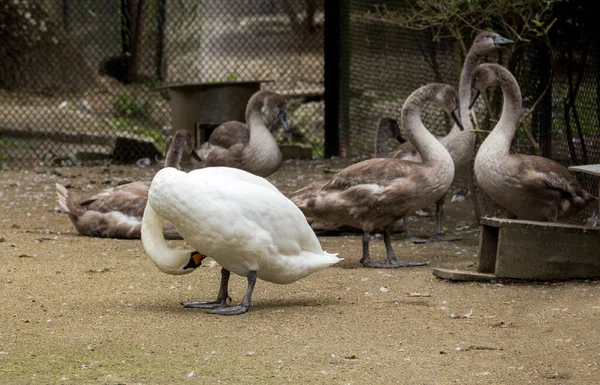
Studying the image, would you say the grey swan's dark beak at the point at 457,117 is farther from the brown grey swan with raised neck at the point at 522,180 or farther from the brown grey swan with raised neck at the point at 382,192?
the brown grey swan with raised neck at the point at 382,192

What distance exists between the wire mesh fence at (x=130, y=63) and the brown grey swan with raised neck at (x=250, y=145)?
9.39ft

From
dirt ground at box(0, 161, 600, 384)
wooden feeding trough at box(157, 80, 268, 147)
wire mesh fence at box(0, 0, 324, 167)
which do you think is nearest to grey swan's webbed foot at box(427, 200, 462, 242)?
dirt ground at box(0, 161, 600, 384)

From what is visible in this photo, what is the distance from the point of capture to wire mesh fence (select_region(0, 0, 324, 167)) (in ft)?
40.1

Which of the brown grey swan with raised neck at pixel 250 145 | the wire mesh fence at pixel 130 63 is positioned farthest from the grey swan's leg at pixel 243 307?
the wire mesh fence at pixel 130 63

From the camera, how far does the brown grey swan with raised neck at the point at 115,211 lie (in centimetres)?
721

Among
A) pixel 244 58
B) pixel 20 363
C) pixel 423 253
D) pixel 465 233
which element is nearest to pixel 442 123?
pixel 465 233

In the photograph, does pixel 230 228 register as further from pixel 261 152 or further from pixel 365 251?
pixel 261 152

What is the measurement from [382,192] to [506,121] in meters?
1.09

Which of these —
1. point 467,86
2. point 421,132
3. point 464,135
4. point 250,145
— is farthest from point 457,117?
point 250,145

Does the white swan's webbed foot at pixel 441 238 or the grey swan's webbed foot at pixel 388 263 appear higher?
the grey swan's webbed foot at pixel 388 263

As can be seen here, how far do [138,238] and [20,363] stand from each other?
130 inches

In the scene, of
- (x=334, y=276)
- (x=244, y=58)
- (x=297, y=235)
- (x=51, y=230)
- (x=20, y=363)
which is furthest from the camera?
(x=244, y=58)

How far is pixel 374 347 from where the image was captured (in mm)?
4305

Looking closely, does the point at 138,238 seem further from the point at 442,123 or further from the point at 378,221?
the point at 442,123
